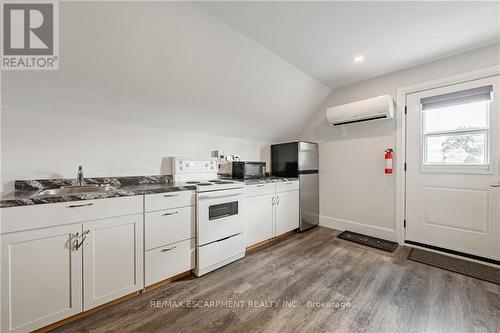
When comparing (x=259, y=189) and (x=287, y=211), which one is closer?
(x=259, y=189)

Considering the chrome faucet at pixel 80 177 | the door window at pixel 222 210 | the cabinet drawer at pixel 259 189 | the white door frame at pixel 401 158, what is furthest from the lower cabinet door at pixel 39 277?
the white door frame at pixel 401 158

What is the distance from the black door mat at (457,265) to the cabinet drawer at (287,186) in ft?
5.51

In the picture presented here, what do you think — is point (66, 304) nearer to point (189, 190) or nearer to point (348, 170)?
point (189, 190)

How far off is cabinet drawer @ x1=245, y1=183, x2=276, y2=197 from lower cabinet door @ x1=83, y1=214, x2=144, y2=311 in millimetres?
1281

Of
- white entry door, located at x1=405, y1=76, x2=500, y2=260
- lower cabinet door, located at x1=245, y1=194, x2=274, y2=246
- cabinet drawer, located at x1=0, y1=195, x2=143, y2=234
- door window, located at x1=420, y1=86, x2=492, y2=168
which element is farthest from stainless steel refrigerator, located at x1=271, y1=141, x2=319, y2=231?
cabinet drawer, located at x1=0, y1=195, x2=143, y2=234

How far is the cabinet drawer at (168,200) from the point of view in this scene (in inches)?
65.8

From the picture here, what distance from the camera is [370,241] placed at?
110 inches

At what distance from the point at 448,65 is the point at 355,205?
86.6 inches

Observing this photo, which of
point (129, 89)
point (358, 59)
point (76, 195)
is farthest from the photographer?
point (358, 59)

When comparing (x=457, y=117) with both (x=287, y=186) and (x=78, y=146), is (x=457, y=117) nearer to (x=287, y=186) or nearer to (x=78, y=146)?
(x=287, y=186)

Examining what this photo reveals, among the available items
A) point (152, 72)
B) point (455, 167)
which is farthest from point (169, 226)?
point (455, 167)

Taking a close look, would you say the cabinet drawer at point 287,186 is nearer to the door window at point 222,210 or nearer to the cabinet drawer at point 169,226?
the door window at point 222,210

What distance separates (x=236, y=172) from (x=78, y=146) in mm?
1885

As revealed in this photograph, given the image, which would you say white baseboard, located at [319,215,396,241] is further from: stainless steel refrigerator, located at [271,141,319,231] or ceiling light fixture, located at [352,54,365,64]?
ceiling light fixture, located at [352,54,365,64]
